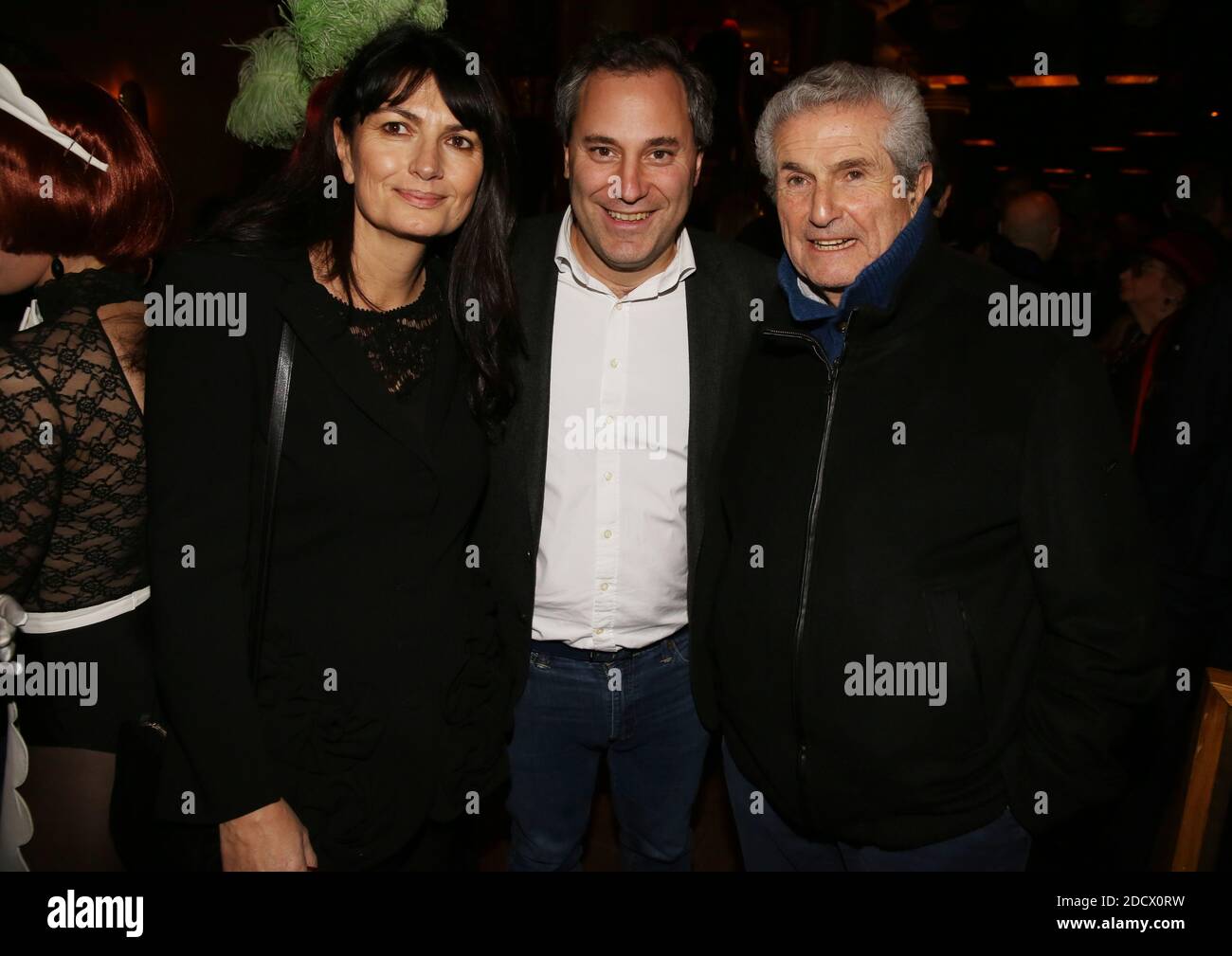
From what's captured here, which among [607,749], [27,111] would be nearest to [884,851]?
[607,749]

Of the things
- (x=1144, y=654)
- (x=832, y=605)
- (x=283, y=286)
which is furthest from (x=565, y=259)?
(x=1144, y=654)

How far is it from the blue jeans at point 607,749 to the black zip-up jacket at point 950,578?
49 cm

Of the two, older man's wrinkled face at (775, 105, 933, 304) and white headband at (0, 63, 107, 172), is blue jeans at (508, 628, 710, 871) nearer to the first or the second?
older man's wrinkled face at (775, 105, 933, 304)

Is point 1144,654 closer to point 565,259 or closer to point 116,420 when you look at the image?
point 565,259

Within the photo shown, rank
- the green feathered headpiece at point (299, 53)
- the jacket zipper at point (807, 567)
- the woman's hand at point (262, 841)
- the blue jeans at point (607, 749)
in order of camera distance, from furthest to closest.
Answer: the blue jeans at point (607, 749), the green feathered headpiece at point (299, 53), the jacket zipper at point (807, 567), the woman's hand at point (262, 841)

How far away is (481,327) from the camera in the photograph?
6.35 ft

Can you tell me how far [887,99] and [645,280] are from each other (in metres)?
0.69

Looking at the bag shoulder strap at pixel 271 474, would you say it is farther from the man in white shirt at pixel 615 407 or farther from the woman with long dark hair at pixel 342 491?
the man in white shirt at pixel 615 407

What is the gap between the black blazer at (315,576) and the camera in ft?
4.87

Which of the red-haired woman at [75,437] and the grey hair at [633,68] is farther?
→ the grey hair at [633,68]

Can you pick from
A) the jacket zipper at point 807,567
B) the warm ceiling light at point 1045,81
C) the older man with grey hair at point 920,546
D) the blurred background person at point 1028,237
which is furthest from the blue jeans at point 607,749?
the warm ceiling light at point 1045,81

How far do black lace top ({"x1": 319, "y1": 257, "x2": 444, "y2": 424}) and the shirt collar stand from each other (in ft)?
1.48

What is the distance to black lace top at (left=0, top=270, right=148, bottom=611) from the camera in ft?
4.65

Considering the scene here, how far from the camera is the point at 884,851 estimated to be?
1762 millimetres
